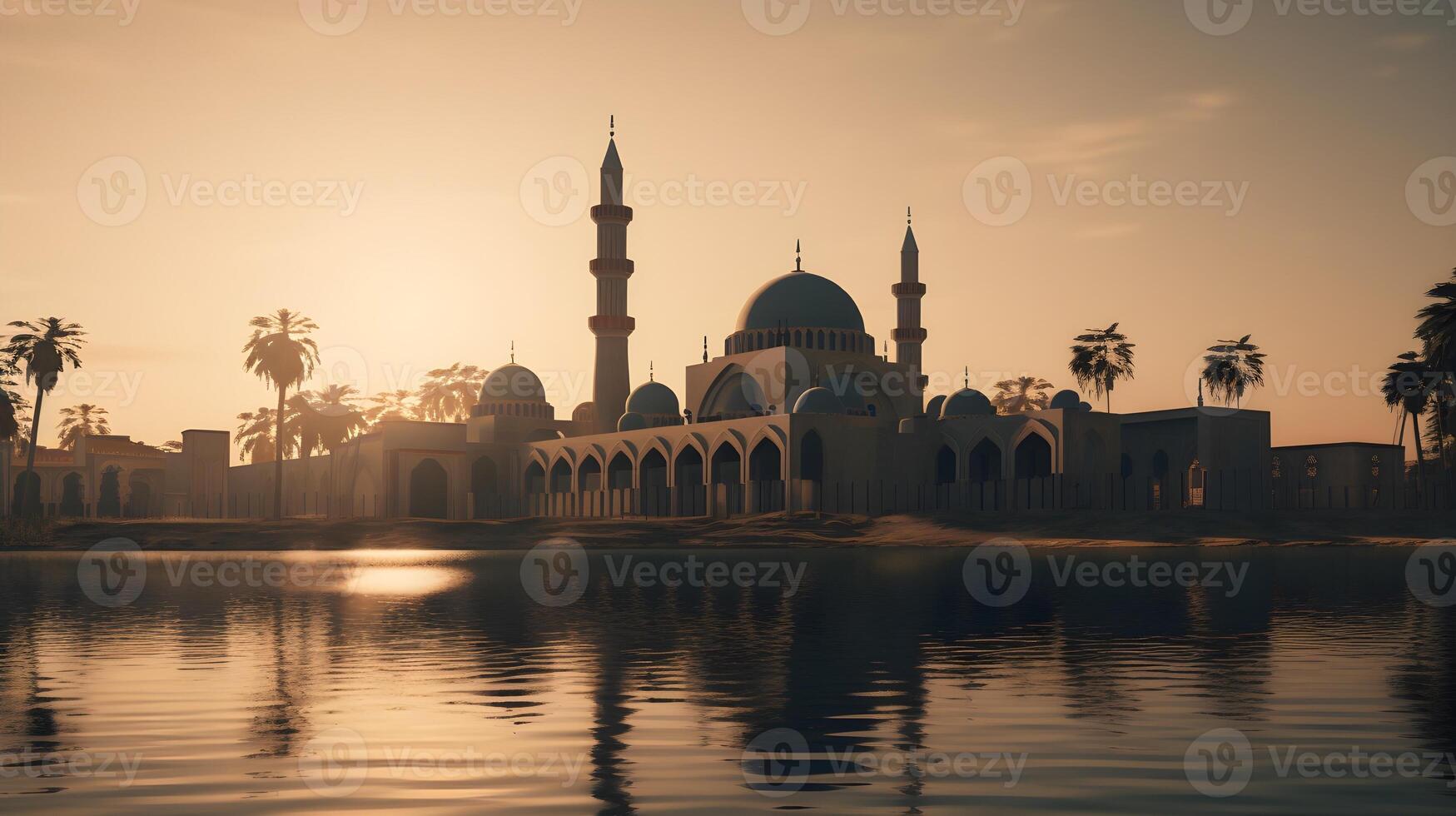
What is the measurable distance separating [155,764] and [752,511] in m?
55.3

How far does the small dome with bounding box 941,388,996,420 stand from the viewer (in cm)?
6756

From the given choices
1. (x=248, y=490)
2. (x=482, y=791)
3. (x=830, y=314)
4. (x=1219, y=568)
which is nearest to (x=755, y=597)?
(x=1219, y=568)

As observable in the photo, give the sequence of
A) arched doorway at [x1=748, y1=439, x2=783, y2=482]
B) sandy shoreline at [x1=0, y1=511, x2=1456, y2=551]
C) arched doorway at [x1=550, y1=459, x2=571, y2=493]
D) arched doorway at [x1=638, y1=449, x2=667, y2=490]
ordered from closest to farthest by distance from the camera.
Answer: sandy shoreline at [x1=0, y1=511, x2=1456, y2=551], arched doorway at [x1=748, y1=439, x2=783, y2=482], arched doorway at [x1=638, y1=449, x2=667, y2=490], arched doorway at [x1=550, y1=459, x2=571, y2=493]

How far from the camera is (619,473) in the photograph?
75.6 metres

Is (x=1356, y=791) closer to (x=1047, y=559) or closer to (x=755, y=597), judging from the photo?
(x=755, y=597)

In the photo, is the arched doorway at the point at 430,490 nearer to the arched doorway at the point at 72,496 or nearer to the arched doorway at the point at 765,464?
the arched doorway at the point at 72,496

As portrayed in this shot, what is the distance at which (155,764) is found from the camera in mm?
9016

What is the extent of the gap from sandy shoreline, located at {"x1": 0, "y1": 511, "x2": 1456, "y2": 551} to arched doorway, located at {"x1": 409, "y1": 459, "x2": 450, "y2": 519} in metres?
19.1

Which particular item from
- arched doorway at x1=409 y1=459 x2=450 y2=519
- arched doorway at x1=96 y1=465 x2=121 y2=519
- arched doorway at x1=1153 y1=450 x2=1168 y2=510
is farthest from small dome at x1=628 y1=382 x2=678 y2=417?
arched doorway at x1=96 y1=465 x2=121 y2=519

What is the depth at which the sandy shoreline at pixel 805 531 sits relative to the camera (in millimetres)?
49750

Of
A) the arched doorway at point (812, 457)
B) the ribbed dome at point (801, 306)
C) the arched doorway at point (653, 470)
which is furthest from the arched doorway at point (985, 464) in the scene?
the arched doorway at point (653, 470)

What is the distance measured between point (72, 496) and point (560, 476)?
32.7 metres

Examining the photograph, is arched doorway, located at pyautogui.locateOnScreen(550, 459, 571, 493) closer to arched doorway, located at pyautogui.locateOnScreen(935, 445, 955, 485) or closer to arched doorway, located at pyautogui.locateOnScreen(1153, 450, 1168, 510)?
arched doorway, located at pyautogui.locateOnScreen(935, 445, 955, 485)

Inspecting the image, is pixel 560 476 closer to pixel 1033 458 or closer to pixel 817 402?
pixel 817 402
